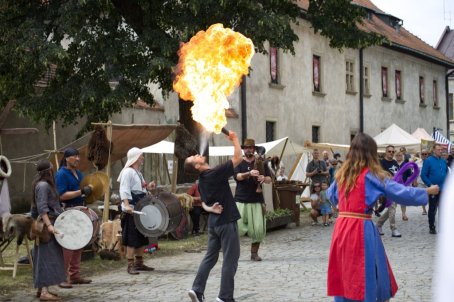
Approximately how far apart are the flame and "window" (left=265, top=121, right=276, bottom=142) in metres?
21.9

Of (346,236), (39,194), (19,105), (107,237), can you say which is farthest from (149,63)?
(346,236)

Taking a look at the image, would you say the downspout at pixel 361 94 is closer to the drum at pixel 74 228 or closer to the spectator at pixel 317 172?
the spectator at pixel 317 172

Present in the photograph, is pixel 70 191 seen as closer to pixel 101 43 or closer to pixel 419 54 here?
pixel 101 43

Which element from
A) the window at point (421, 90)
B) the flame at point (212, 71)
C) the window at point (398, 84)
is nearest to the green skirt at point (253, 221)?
the flame at point (212, 71)

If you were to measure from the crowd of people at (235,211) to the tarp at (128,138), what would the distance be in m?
2.10

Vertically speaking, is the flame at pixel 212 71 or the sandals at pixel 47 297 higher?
the flame at pixel 212 71

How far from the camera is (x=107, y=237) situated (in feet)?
42.2

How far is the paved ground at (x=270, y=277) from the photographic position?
9.26 m

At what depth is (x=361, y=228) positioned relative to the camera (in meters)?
6.67

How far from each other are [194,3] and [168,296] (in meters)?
9.19

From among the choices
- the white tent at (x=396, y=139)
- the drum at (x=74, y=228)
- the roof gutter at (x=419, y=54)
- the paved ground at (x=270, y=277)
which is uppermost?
the roof gutter at (x=419, y=54)

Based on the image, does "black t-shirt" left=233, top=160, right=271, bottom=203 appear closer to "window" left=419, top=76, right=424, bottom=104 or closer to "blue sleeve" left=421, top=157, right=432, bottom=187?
"blue sleeve" left=421, top=157, right=432, bottom=187

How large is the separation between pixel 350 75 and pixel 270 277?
28.9 m

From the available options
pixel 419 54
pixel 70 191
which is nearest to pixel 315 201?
pixel 70 191
